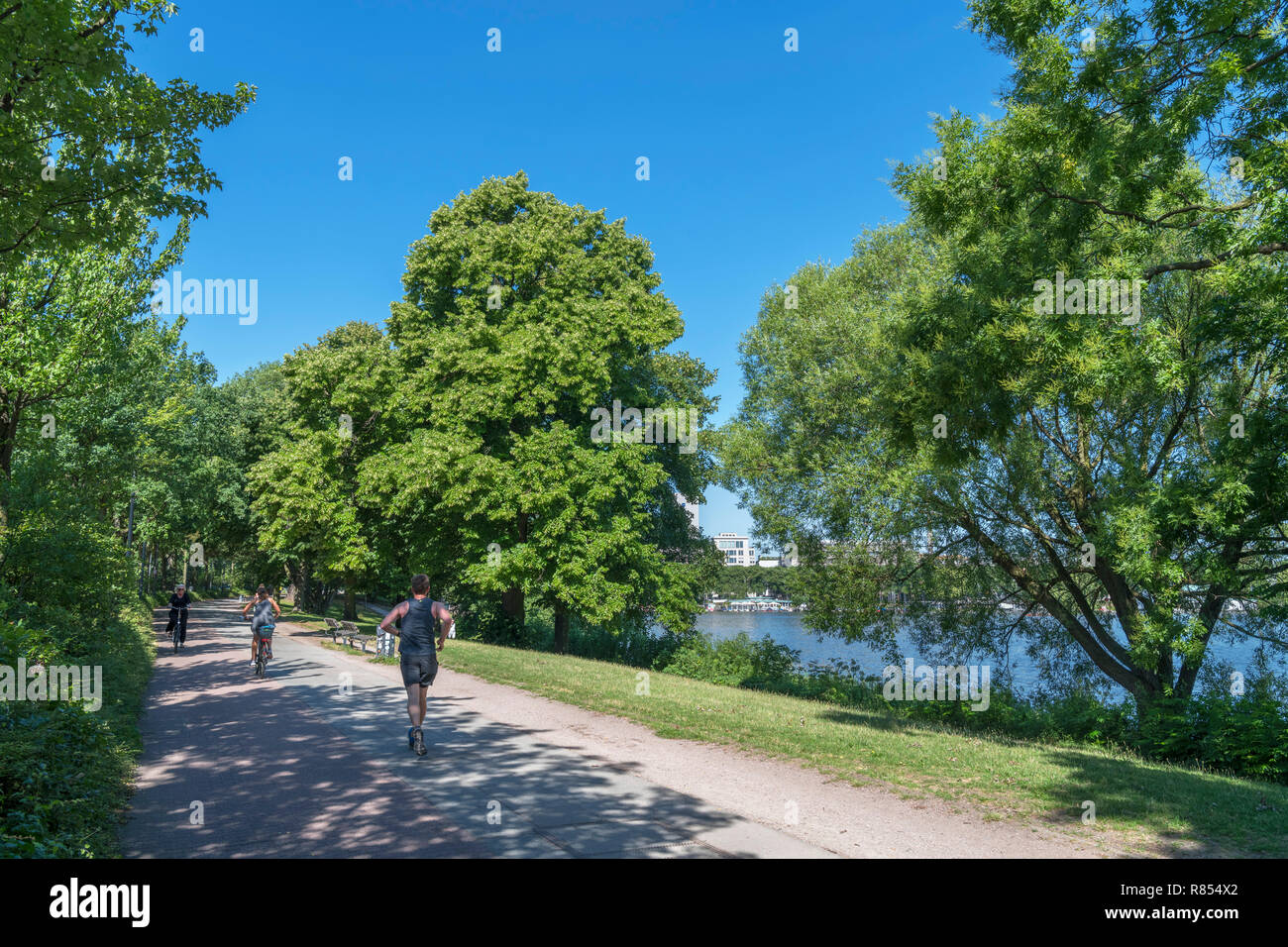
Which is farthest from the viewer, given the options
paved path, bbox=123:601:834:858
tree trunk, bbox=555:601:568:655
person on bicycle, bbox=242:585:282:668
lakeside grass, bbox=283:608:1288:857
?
tree trunk, bbox=555:601:568:655

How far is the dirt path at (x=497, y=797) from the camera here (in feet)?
18.9

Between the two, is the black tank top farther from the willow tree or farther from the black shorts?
the willow tree

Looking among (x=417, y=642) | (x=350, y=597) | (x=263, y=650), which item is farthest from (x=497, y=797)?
(x=350, y=597)

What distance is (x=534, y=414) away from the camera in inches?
966

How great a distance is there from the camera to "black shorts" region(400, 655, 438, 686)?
9250mm

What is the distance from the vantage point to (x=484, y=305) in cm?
2681

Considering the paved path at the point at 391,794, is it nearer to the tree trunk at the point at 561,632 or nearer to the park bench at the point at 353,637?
the park bench at the point at 353,637

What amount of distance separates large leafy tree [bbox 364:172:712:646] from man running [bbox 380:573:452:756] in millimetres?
13128

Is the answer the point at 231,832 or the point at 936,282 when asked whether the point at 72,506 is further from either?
the point at 936,282

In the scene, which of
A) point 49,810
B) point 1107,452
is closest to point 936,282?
point 1107,452

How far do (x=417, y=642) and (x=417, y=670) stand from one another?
315mm

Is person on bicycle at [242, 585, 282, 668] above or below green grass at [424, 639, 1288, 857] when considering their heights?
above

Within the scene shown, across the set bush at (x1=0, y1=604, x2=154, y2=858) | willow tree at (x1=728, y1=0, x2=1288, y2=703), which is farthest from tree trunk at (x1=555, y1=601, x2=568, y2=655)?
bush at (x1=0, y1=604, x2=154, y2=858)
